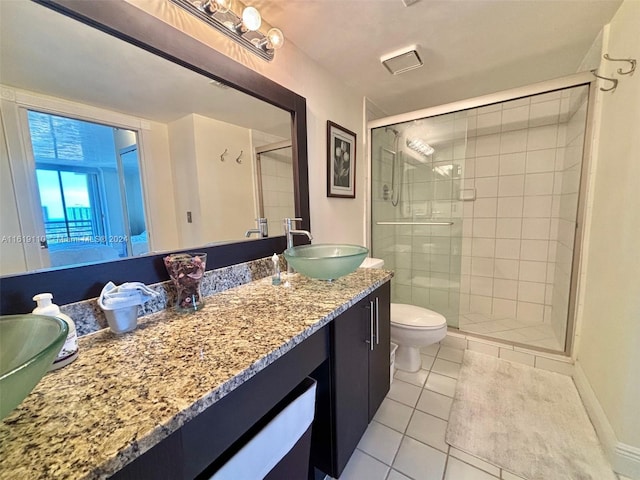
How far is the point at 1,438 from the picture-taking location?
1.33ft

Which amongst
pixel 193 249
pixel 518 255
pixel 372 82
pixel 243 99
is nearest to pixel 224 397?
pixel 193 249

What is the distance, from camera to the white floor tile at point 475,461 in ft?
3.73

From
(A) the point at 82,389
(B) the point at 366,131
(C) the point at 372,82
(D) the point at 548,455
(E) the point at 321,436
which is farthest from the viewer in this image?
(B) the point at 366,131

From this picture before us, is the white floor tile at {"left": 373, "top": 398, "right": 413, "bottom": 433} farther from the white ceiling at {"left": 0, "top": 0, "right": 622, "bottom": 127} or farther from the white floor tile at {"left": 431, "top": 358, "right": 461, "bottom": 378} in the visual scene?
the white ceiling at {"left": 0, "top": 0, "right": 622, "bottom": 127}

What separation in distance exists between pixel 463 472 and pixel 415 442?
8.5 inches

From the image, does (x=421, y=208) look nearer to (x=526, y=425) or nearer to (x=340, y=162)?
(x=340, y=162)

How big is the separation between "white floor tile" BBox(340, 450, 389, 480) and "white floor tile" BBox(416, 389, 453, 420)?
449 millimetres

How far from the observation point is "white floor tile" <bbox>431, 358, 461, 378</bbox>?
1.81m

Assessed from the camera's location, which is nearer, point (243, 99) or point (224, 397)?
point (224, 397)

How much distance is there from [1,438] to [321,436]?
91 centimetres

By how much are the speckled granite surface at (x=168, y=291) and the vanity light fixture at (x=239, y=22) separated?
998 mm

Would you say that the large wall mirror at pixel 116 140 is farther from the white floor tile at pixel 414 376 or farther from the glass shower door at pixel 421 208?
the glass shower door at pixel 421 208

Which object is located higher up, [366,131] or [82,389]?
[366,131]

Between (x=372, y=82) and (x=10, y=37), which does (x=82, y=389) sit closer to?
(x=10, y=37)
